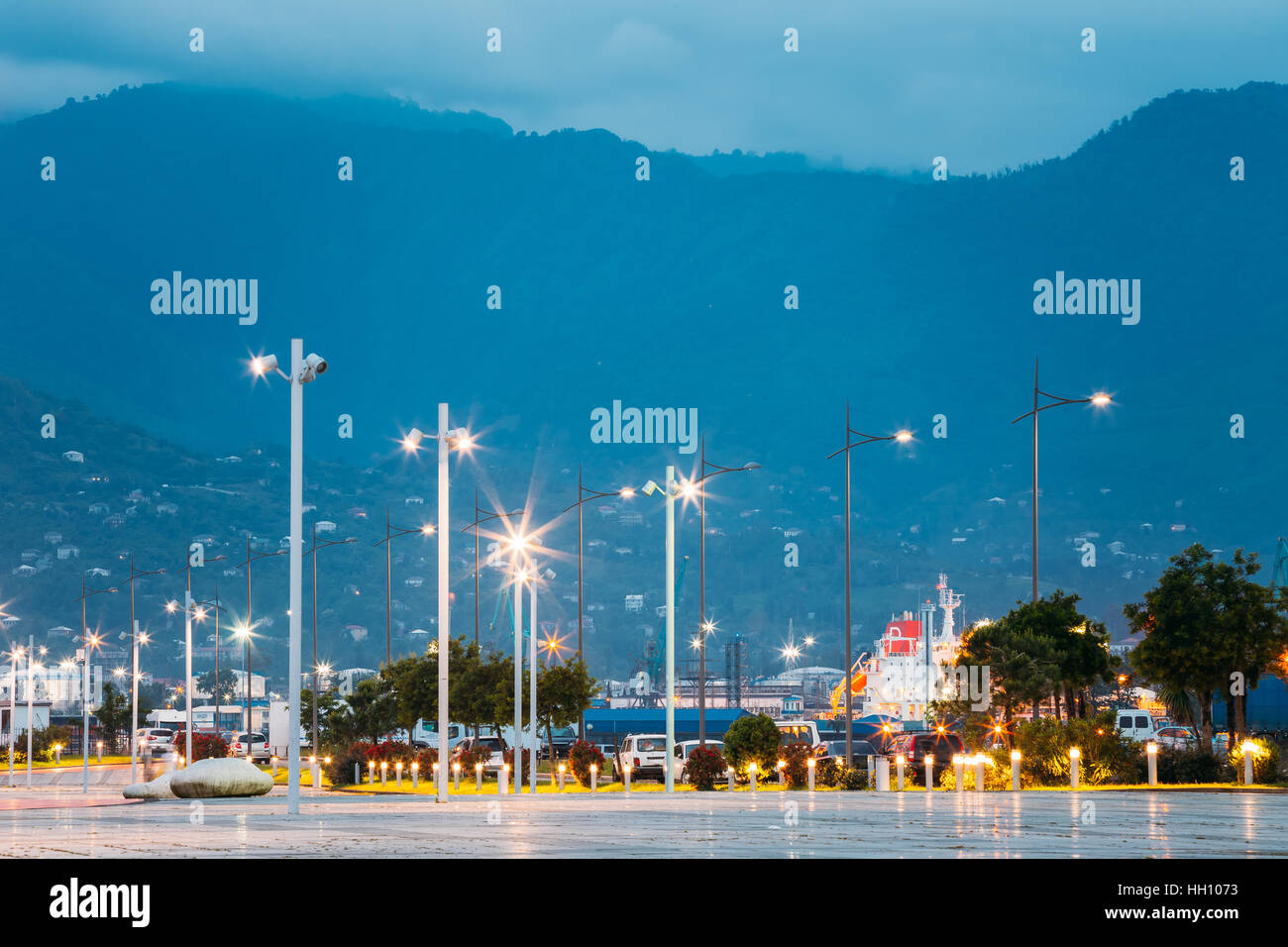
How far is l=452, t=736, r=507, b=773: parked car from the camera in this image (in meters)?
55.5

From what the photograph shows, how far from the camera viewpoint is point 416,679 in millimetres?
65062

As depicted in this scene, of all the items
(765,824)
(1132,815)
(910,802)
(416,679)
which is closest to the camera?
(765,824)

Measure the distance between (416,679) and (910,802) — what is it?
41502mm

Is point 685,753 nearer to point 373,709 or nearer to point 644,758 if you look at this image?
point 644,758

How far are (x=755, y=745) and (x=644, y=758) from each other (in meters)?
13.3

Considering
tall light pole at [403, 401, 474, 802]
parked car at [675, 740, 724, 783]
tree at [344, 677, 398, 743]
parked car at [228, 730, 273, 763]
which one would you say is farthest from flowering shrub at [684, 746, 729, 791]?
parked car at [228, 730, 273, 763]

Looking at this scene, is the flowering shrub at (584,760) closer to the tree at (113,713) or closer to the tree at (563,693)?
the tree at (563,693)

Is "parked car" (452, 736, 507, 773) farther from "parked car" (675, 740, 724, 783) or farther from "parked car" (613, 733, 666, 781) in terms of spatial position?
"parked car" (675, 740, 724, 783)

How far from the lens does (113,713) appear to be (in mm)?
110938

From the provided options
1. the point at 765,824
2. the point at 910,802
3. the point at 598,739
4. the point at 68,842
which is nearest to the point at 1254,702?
the point at 598,739

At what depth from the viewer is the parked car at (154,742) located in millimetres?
99875

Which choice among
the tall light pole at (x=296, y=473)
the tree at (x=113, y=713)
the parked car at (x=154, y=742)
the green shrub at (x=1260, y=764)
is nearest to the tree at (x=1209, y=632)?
the green shrub at (x=1260, y=764)

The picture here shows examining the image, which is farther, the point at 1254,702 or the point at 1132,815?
the point at 1254,702
